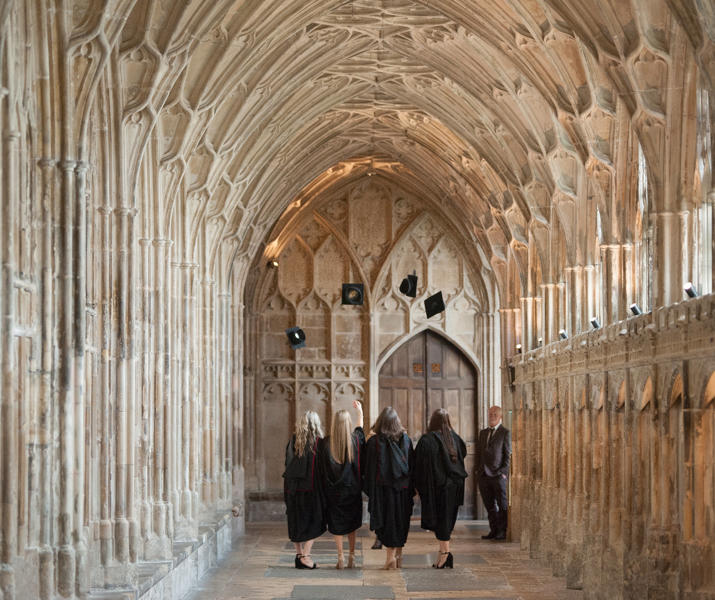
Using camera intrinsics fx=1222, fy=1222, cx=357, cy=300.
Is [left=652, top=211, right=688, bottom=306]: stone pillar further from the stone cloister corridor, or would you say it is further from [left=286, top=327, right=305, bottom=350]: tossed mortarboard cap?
[left=286, top=327, right=305, bottom=350]: tossed mortarboard cap

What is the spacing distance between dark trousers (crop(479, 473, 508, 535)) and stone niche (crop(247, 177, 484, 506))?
510 centimetres

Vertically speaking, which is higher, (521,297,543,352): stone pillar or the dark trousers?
(521,297,543,352): stone pillar

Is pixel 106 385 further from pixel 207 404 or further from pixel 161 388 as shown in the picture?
pixel 207 404

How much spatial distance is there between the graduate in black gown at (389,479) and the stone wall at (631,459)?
187 cm

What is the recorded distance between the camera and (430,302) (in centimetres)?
2333

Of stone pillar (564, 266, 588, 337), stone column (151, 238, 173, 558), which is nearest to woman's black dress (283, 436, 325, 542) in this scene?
stone column (151, 238, 173, 558)

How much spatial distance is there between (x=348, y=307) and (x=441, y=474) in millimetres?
11008

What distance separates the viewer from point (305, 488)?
13.6 meters

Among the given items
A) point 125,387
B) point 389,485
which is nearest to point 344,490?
point 389,485

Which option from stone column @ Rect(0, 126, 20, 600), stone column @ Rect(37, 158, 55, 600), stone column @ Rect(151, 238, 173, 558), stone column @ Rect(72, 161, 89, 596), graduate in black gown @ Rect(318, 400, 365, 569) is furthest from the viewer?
graduate in black gown @ Rect(318, 400, 365, 569)

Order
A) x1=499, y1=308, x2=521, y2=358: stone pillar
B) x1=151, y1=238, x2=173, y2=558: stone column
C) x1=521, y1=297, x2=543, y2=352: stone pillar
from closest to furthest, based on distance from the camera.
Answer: x1=151, y1=238, x2=173, y2=558: stone column
x1=521, y1=297, x2=543, y2=352: stone pillar
x1=499, y1=308, x2=521, y2=358: stone pillar

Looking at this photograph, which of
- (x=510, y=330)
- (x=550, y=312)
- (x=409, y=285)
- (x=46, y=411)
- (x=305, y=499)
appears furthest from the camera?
(x=409, y=285)

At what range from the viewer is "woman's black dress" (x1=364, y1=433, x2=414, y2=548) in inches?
521

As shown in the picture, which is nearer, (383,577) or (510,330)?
(383,577)
